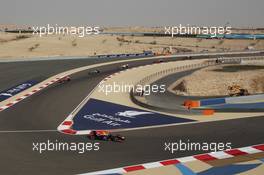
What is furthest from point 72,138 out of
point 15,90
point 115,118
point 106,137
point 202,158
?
point 15,90

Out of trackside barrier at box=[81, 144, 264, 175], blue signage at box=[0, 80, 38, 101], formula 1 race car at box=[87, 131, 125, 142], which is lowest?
trackside barrier at box=[81, 144, 264, 175]

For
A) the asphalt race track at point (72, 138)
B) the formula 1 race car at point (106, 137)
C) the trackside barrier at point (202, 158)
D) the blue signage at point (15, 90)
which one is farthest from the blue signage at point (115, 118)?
the blue signage at point (15, 90)

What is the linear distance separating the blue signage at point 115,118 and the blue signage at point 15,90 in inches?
374

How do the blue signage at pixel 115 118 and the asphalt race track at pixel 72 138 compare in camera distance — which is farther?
the blue signage at pixel 115 118

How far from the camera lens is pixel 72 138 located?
891 inches

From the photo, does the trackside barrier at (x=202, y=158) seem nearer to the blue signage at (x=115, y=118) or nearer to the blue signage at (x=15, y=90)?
the blue signage at (x=115, y=118)

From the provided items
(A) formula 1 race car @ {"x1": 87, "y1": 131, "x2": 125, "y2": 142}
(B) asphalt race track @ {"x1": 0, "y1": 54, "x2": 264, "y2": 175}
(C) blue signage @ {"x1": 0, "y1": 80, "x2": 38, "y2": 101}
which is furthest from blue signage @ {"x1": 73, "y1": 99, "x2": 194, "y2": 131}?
(C) blue signage @ {"x1": 0, "y1": 80, "x2": 38, "y2": 101}

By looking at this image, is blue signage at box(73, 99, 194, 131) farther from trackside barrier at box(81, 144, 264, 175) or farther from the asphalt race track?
trackside barrier at box(81, 144, 264, 175)

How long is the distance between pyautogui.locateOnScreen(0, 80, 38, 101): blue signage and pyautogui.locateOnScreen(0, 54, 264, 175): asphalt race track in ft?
9.50

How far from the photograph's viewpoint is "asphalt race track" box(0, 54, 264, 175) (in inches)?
719

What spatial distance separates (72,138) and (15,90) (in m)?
19.0

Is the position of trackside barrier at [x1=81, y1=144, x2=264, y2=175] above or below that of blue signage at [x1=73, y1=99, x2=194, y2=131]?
below

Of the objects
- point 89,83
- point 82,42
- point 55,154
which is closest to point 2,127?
point 55,154

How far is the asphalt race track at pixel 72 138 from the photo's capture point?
719 inches
